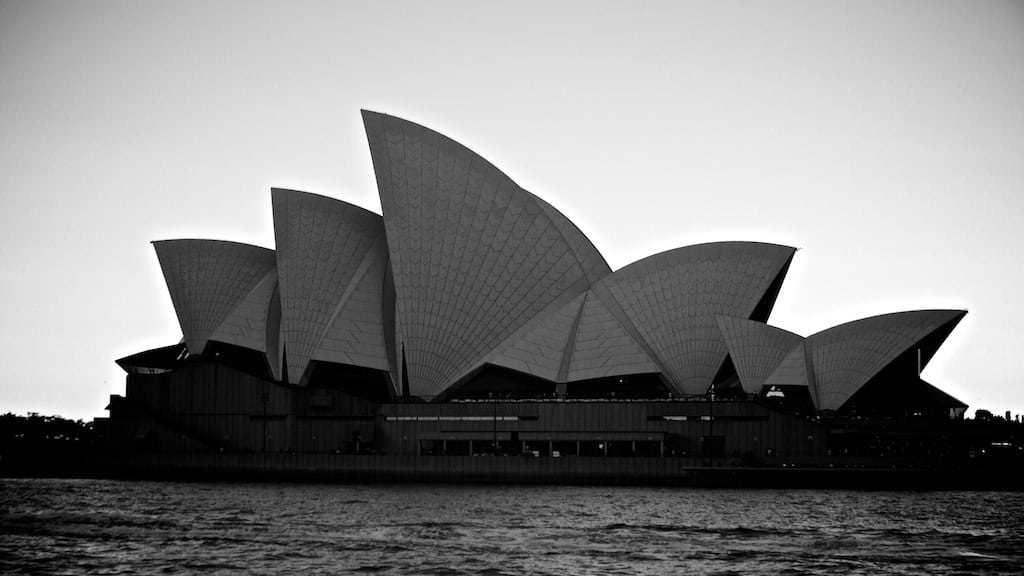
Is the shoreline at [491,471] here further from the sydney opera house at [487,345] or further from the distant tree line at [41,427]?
the distant tree line at [41,427]

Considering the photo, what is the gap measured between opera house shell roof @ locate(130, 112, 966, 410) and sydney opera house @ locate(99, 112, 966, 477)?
0.36ft

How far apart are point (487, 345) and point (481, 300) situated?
2956 mm

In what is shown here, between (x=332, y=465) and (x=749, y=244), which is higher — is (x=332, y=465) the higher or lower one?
the lower one

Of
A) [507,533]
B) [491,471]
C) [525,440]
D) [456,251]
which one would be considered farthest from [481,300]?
[507,533]

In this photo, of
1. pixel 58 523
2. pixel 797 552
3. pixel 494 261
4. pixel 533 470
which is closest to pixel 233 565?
pixel 58 523

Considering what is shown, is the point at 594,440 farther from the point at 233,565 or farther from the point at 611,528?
the point at 233,565

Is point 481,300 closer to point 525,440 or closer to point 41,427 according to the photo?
point 525,440

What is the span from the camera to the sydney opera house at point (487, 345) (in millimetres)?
76062

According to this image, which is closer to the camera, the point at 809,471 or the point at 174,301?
the point at 809,471

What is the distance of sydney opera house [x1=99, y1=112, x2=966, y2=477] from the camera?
250 feet

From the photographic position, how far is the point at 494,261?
78312mm

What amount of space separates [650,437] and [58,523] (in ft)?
128

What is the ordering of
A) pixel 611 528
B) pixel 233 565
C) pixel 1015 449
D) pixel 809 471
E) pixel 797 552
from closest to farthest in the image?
pixel 233 565 → pixel 797 552 → pixel 611 528 → pixel 809 471 → pixel 1015 449

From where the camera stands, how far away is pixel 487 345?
79.5 metres
